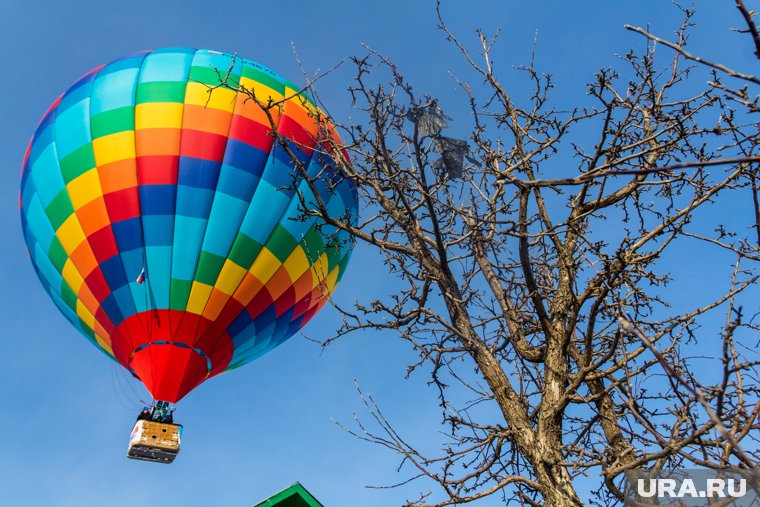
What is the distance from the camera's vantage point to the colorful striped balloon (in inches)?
408

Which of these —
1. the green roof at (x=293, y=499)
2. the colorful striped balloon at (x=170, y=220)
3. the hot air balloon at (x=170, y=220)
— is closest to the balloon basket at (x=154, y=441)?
the hot air balloon at (x=170, y=220)

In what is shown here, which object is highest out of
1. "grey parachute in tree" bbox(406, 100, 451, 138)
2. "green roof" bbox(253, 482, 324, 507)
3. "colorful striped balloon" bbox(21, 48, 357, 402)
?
"colorful striped balloon" bbox(21, 48, 357, 402)

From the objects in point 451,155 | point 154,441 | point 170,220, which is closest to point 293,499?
point 154,441

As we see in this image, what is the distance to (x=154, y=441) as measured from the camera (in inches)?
376

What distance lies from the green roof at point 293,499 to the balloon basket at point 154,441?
287 centimetres

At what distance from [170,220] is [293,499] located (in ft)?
16.6

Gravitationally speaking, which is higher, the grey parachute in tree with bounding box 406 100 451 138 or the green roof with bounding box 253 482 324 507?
the grey parachute in tree with bounding box 406 100 451 138

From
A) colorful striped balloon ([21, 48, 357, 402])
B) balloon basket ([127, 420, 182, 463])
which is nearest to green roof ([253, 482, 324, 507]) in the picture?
balloon basket ([127, 420, 182, 463])

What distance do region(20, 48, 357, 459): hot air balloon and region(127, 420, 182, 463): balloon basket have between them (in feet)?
1.31

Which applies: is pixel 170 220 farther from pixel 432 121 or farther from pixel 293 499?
pixel 432 121

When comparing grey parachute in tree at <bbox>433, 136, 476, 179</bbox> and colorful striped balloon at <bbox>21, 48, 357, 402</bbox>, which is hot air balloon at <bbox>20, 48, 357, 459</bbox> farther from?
grey parachute in tree at <bbox>433, 136, 476, 179</bbox>

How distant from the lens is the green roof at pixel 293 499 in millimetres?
7238

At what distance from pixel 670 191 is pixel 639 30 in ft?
13.7

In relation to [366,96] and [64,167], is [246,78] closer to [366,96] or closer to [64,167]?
[64,167]
